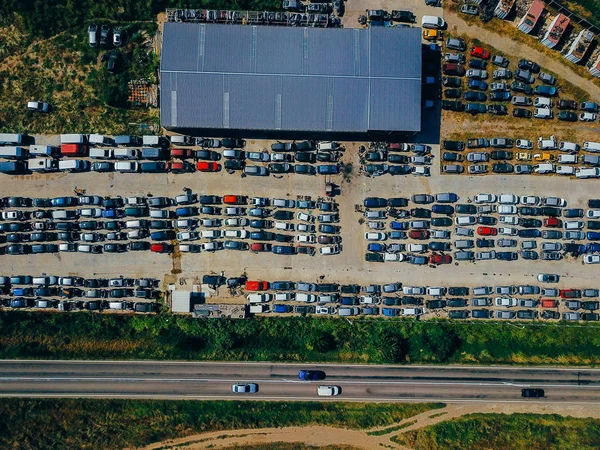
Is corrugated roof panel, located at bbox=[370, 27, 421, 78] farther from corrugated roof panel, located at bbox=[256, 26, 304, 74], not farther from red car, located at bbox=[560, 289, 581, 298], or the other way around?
red car, located at bbox=[560, 289, 581, 298]

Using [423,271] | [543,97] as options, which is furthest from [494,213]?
[543,97]

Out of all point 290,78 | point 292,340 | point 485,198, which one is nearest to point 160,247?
point 292,340

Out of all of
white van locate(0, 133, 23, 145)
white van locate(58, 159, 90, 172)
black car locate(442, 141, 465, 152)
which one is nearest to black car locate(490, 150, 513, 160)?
black car locate(442, 141, 465, 152)

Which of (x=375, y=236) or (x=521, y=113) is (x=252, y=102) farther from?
(x=521, y=113)

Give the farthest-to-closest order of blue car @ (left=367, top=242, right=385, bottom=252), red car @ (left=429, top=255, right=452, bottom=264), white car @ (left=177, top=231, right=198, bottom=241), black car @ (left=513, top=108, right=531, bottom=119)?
black car @ (left=513, top=108, right=531, bottom=119) < red car @ (left=429, top=255, right=452, bottom=264) < blue car @ (left=367, top=242, right=385, bottom=252) < white car @ (left=177, top=231, right=198, bottom=241)

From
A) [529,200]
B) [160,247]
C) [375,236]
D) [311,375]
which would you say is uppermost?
[529,200]

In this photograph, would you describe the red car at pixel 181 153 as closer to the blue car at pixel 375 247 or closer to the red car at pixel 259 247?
the red car at pixel 259 247

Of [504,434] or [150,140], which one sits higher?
[150,140]
